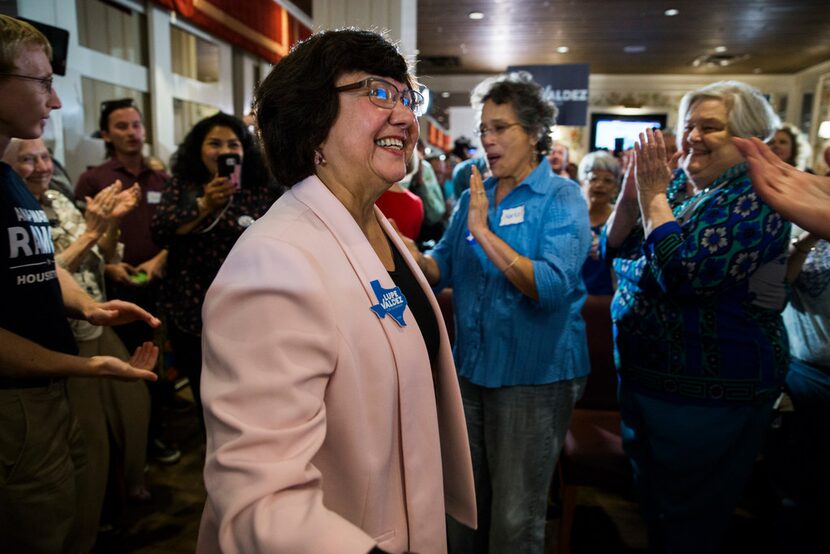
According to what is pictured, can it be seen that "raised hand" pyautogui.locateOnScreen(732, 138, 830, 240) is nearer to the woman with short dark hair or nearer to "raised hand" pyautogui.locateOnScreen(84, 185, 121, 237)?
the woman with short dark hair

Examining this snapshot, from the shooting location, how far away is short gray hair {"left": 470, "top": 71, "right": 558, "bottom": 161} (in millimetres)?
1862

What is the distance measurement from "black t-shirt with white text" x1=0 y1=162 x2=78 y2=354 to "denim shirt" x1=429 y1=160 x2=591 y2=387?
1191 millimetres

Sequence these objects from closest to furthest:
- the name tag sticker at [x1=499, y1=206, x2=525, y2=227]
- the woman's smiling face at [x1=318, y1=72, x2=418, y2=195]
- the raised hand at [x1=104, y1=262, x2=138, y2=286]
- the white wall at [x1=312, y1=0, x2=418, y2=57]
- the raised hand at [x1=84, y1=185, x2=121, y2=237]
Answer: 1. the woman's smiling face at [x1=318, y1=72, x2=418, y2=195]
2. the name tag sticker at [x1=499, y1=206, x2=525, y2=227]
3. the raised hand at [x1=84, y1=185, x2=121, y2=237]
4. the raised hand at [x1=104, y1=262, x2=138, y2=286]
5. the white wall at [x1=312, y1=0, x2=418, y2=57]

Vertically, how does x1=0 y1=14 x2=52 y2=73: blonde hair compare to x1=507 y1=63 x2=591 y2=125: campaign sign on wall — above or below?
below

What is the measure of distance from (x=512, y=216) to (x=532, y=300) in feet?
0.92

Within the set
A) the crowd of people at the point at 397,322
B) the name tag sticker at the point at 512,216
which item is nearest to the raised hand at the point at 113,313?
the crowd of people at the point at 397,322

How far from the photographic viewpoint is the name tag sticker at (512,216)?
179 centimetres

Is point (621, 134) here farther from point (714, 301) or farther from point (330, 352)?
point (330, 352)

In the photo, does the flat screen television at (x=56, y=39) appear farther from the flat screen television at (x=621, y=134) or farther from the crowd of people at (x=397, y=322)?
the flat screen television at (x=621, y=134)

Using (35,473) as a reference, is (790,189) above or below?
above

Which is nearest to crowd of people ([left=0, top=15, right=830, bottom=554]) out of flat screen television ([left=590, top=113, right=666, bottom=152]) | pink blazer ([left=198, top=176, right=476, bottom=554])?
pink blazer ([left=198, top=176, right=476, bottom=554])

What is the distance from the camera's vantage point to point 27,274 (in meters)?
1.42

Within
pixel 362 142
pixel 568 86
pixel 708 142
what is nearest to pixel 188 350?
pixel 362 142

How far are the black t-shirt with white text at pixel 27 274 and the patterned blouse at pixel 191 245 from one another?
878mm
